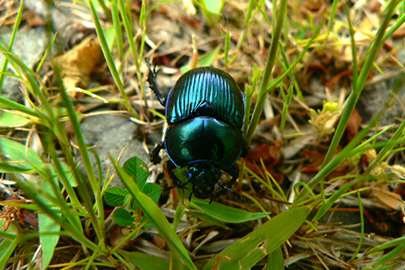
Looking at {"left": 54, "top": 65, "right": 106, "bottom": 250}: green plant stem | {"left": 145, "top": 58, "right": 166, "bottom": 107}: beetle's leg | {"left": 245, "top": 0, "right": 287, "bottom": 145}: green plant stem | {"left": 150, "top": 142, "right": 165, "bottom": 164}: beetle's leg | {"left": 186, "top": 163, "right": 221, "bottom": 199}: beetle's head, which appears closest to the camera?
{"left": 54, "top": 65, "right": 106, "bottom": 250}: green plant stem

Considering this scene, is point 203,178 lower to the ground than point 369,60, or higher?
A: lower

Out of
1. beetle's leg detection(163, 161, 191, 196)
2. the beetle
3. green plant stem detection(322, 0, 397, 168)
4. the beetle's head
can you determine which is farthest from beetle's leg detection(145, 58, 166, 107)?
green plant stem detection(322, 0, 397, 168)

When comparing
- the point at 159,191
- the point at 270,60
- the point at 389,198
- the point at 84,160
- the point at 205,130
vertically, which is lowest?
the point at 389,198

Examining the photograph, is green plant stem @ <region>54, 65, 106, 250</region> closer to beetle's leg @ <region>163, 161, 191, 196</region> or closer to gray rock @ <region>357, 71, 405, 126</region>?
beetle's leg @ <region>163, 161, 191, 196</region>

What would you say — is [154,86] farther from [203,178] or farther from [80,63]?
[203,178]

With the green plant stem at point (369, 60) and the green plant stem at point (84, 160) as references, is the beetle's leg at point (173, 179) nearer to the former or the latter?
the green plant stem at point (84, 160)

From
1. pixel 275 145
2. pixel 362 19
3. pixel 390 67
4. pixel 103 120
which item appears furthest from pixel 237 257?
pixel 362 19

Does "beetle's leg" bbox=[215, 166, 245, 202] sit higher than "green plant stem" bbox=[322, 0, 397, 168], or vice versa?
"green plant stem" bbox=[322, 0, 397, 168]

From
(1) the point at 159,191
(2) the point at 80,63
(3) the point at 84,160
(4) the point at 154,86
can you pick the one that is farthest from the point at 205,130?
(2) the point at 80,63
